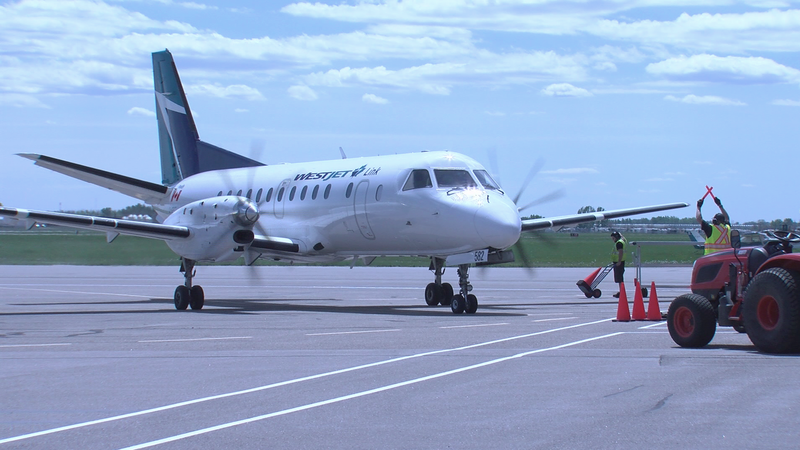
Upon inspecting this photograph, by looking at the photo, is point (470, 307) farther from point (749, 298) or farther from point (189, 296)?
point (749, 298)

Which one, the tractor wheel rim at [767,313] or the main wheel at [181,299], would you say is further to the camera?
the main wheel at [181,299]

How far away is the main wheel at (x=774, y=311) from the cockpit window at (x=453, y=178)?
841 cm

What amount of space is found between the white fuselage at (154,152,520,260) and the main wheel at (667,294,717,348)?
19.6ft

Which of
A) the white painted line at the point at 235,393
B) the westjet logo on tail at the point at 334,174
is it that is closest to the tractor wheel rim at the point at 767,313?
the white painted line at the point at 235,393

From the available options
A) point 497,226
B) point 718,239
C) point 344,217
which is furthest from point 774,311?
point 344,217

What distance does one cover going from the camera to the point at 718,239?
636 inches

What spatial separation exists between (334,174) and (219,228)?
3.16m

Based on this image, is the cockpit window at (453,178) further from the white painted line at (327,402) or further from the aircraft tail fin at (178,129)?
the aircraft tail fin at (178,129)

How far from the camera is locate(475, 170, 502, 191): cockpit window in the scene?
18.3 metres

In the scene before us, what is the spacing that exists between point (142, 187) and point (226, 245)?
614 centimetres

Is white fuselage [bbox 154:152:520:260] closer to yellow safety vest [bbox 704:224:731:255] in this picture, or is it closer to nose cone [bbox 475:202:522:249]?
nose cone [bbox 475:202:522:249]

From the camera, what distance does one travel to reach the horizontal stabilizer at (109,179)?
1994 centimetres

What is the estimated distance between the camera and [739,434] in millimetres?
6059

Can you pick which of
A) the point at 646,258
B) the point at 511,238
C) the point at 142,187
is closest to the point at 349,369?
the point at 511,238
